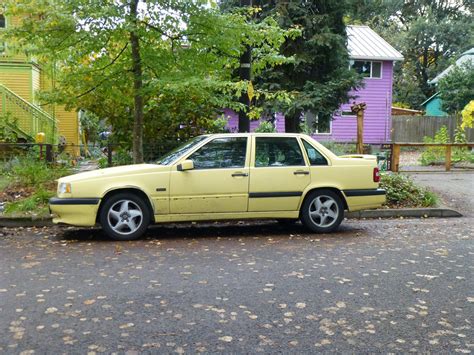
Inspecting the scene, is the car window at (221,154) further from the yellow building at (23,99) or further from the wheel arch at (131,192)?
the yellow building at (23,99)

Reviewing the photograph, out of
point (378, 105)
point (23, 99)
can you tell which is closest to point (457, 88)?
point (378, 105)

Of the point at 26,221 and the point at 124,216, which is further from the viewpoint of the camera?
the point at 26,221

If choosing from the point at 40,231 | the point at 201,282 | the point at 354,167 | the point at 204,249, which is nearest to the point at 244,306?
the point at 201,282

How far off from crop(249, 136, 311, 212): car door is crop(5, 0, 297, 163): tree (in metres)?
1.47

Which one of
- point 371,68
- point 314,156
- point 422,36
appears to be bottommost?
point 314,156

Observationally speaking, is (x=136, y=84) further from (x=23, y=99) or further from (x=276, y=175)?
(x=23, y=99)

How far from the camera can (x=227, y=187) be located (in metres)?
7.67

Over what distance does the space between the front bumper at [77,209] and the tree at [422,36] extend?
42661 mm

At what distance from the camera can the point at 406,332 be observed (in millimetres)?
3988

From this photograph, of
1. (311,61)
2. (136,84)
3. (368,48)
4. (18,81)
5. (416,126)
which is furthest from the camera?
(416,126)

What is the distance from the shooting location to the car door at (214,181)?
7.54 metres

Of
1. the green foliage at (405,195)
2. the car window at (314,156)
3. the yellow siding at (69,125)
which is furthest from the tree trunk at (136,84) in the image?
the yellow siding at (69,125)

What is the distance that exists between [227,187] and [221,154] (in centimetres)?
52

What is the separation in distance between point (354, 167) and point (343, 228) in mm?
1140
